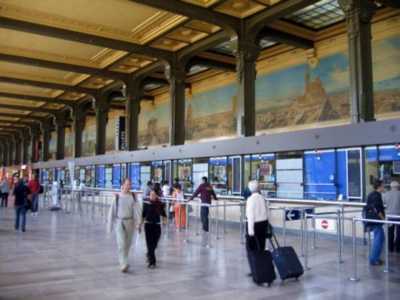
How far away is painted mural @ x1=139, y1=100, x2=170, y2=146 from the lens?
3073 cm

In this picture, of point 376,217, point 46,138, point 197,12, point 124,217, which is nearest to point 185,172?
point 197,12

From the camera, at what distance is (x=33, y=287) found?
6613 millimetres

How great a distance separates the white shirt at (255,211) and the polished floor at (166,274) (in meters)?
1.02

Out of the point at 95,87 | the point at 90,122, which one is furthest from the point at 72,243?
the point at 90,122

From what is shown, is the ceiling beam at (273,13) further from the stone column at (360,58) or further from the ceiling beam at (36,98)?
the ceiling beam at (36,98)

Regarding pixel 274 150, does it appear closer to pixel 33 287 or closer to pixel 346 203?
pixel 346 203

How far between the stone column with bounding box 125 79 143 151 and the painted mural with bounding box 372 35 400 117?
14.0 metres

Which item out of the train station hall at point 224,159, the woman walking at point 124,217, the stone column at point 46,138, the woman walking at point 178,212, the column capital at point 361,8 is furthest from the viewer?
the stone column at point 46,138

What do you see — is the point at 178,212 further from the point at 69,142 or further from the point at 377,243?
the point at 69,142

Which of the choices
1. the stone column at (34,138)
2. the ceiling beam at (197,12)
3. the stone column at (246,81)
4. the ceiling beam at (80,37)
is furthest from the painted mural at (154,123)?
the stone column at (34,138)

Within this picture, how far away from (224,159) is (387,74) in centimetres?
733

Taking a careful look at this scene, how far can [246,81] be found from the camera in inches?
693

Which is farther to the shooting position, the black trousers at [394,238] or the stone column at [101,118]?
the stone column at [101,118]

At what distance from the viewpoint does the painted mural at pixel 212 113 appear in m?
24.7
